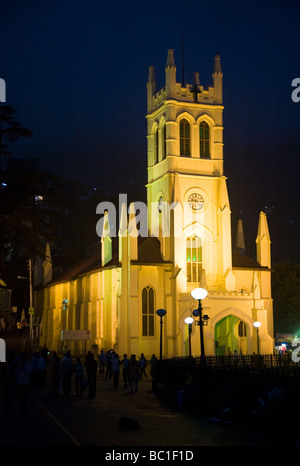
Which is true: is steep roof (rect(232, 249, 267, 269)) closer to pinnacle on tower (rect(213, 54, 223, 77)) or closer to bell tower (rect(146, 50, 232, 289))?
bell tower (rect(146, 50, 232, 289))

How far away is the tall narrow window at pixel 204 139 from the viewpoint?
6060 centimetres

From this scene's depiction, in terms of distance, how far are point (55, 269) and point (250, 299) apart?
40.1m

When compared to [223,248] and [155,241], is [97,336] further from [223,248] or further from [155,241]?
[223,248]

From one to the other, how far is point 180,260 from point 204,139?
12569 mm

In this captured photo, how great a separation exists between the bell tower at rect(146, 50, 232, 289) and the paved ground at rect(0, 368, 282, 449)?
33754 mm

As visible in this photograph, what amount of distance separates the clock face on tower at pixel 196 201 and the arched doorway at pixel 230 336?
10.1 metres

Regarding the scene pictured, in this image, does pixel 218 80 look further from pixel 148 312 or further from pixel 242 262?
pixel 148 312

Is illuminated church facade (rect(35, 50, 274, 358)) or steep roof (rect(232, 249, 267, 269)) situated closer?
illuminated church facade (rect(35, 50, 274, 358))

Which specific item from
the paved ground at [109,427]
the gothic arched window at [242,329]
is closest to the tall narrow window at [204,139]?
the gothic arched window at [242,329]

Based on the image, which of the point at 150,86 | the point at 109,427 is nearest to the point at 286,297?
the point at 150,86

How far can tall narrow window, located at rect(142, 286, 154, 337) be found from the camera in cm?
5428

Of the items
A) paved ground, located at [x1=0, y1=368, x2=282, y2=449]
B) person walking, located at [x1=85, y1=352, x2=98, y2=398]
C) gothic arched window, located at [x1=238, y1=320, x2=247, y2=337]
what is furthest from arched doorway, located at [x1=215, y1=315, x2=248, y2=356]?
paved ground, located at [x1=0, y1=368, x2=282, y2=449]

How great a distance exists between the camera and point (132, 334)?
5259 centimetres

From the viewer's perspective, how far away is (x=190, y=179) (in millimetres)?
58781
